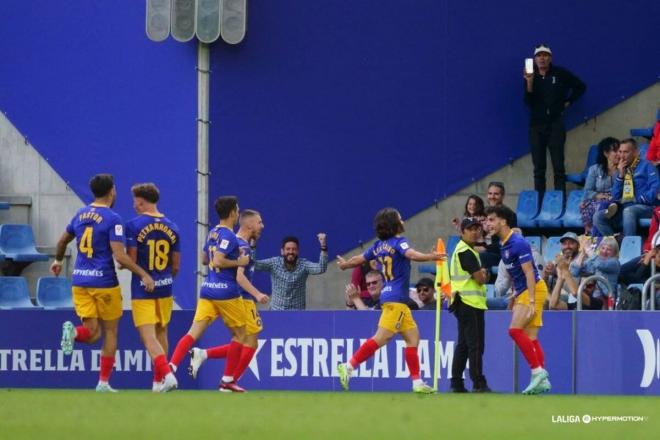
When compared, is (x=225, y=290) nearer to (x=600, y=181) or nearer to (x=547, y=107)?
(x=600, y=181)

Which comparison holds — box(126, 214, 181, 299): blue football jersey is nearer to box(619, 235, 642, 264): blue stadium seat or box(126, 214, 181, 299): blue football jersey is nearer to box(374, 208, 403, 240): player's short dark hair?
box(374, 208, 403, 240): player's short dark hair

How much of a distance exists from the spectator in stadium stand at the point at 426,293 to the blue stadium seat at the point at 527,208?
307cm

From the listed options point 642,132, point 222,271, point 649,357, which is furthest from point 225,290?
point 642,132

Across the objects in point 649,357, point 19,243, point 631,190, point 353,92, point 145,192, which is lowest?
point 649,357

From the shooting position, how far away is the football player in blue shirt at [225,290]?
1805 centimetres

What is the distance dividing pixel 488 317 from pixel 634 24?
23.3 feet

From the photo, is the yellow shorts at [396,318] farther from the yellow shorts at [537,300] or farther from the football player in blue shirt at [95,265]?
the football player in blue shirt at [95,265]

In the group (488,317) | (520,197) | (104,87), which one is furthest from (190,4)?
(488,317)

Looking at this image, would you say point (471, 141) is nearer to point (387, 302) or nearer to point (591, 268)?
point (591, 268)

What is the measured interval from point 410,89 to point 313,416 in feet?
41.2

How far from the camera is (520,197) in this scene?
82.6 ft

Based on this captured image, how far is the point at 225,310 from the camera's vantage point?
60.2ft

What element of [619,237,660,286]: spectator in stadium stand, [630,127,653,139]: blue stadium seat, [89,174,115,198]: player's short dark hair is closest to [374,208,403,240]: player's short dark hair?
[89,174,115,198]: player's short dark hair

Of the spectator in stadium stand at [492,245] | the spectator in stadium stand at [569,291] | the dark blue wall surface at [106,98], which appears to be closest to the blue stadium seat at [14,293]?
the dark blue wall surface at [106,98]
